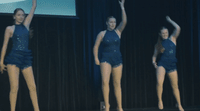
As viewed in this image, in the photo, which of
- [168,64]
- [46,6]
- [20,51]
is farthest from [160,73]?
[46,6]

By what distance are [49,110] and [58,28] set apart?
1557mm

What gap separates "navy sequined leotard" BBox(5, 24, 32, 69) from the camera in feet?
11.1

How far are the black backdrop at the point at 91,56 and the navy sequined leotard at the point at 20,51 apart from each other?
49.1 inches

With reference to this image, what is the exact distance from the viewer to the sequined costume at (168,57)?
416cm

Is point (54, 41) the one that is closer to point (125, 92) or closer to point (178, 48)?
point (125, 92)

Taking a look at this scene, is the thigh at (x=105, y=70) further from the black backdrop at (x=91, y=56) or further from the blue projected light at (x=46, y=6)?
the blue projected light at (x=46, y=6)

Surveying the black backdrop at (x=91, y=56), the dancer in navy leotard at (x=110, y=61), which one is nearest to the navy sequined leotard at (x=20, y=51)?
the dancer in navy leotard at (x=110, y=61)

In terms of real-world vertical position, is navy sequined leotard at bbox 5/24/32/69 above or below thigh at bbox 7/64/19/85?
above

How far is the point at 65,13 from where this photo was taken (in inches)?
193

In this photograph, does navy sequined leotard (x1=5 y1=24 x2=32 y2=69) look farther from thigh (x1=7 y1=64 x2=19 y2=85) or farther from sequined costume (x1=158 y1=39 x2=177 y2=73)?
sequined costume (x1=158 y1=39 x2=177 y2=73)

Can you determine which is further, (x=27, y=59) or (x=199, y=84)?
(x=199, y=84)

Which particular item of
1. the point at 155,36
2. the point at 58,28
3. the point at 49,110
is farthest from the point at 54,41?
the point at 155,36

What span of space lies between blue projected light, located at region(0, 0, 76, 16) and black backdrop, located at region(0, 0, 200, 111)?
0.38 feet

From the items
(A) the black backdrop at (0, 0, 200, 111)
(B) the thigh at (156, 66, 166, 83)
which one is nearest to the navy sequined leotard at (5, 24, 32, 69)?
(A) the black backdrop at (0, 0, 200, 111)
